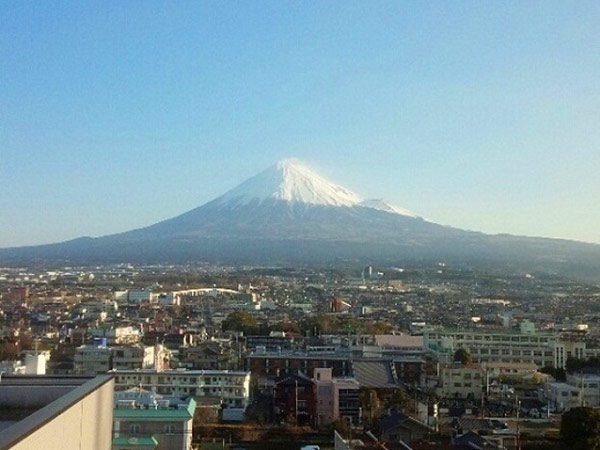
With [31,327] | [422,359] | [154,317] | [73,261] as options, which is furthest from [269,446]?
[73,261]

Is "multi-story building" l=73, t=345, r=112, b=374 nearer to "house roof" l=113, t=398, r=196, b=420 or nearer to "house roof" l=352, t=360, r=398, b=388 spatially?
"house roof" l=352, t=360, r=398, b=388

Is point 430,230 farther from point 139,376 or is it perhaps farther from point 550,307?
point 139,376

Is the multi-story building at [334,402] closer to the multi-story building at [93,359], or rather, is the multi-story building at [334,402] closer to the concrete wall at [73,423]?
the multi-story building at [93,359]

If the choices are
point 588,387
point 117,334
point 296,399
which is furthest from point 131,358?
point 588,387

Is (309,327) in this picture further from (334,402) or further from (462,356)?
(334,402)

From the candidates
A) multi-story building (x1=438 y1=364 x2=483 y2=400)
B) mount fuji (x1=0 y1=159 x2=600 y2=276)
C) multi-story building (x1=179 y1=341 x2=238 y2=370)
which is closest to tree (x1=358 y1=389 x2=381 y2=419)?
multi-story building (x1=438 y1=364 x2=483 y2=400)

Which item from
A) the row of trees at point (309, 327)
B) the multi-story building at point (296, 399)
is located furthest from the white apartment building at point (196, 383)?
the row of trees at point (309, 327)
